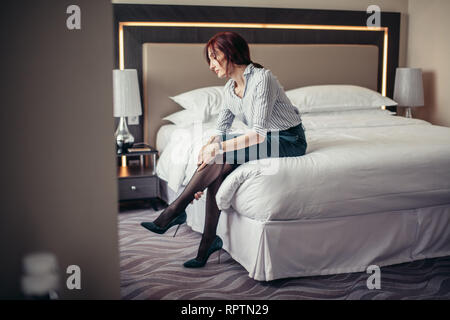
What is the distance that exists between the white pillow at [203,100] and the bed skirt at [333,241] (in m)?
1.26

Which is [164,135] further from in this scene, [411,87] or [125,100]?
[411,87]

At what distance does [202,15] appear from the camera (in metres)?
4.11

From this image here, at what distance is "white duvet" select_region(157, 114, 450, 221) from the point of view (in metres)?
2.30

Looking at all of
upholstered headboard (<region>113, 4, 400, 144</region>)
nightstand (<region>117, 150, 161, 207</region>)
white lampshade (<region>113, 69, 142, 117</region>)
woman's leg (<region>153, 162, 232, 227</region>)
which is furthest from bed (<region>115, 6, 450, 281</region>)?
upholstered headboard (<region>113, 4, 400, 144</region>)

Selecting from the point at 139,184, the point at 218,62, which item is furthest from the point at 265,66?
the point at 218,62

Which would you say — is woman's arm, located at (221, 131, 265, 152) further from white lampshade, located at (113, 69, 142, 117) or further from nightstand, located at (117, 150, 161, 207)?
white lampshade, located at (113, 69, 142, 117)

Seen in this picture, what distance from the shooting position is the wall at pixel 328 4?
13.5 feet

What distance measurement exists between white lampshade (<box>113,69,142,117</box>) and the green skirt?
137cm

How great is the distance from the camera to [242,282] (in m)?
2.39

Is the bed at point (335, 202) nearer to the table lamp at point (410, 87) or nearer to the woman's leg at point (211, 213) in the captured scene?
the woman's leg at point (211, 213)

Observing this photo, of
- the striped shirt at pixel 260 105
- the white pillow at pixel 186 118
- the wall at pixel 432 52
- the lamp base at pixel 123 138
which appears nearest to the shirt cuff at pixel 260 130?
the striped shirt at pixel 260 105
